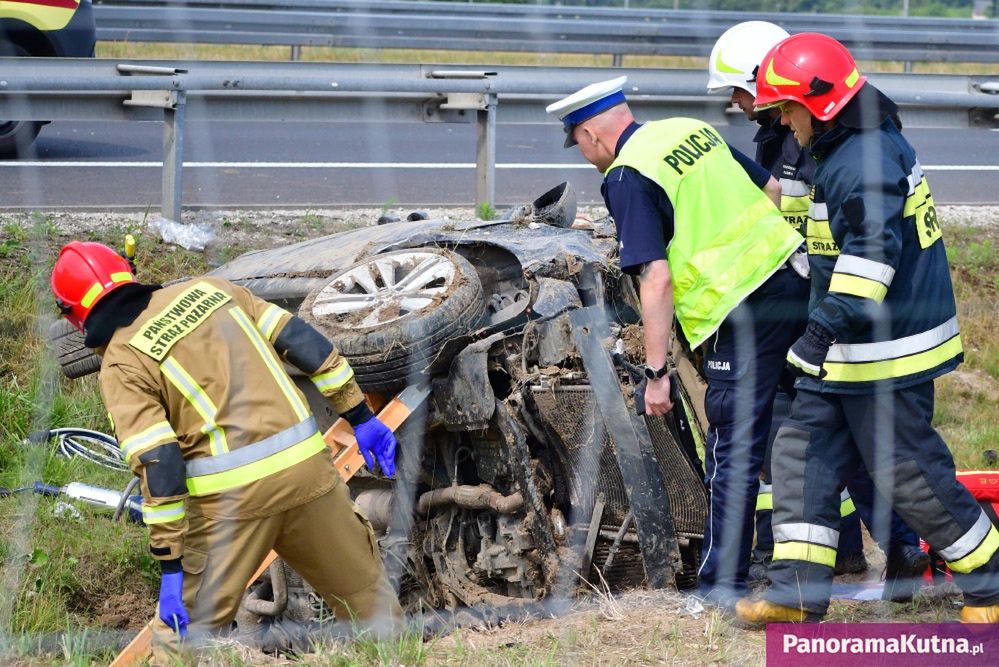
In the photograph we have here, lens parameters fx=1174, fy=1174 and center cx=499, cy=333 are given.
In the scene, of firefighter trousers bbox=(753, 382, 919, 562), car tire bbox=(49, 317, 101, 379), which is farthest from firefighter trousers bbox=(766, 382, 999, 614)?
car tire bbox=(49, 317, 101, 379)

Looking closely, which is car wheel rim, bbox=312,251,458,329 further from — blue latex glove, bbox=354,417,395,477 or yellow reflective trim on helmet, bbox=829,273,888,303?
yellow reflective trim on helmet, bbox=829,273,888,303

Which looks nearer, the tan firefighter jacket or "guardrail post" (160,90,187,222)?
the tan firefighter jacket

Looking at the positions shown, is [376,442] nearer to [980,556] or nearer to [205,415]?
[205,415]

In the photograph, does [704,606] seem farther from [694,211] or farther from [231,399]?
→ [231,399]

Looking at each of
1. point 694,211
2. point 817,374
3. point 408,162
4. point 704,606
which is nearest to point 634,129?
point 694,211

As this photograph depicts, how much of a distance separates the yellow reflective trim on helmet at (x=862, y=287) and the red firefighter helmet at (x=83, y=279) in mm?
2106

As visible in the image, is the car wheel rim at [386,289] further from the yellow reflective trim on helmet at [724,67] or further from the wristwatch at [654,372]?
the yellow reflective trim on helmet at [724,67]

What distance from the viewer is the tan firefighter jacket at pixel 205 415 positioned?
3377 millimetres

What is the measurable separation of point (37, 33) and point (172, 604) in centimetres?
572

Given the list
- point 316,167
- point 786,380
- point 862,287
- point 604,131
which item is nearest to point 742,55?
point 604,131

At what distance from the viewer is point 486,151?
693cm

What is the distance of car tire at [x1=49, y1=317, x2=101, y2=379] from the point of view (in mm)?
4469

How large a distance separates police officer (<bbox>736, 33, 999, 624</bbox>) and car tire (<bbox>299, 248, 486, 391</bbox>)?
118 centimetres

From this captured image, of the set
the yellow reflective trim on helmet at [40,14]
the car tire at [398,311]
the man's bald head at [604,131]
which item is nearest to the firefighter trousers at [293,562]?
the car tire at [398,311]
